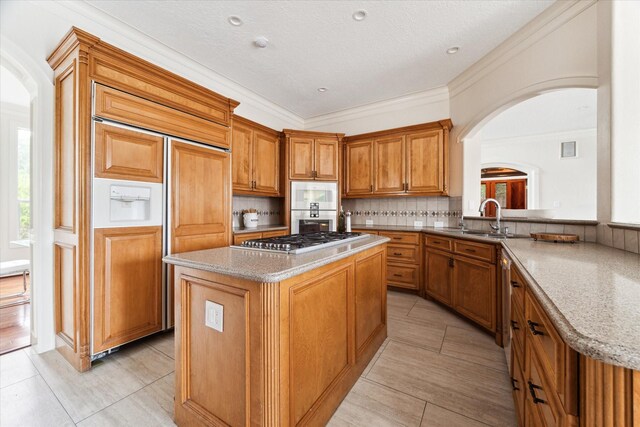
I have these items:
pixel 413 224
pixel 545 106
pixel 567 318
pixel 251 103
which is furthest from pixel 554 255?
A: pixel 545 106

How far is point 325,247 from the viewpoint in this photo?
1.71 meters

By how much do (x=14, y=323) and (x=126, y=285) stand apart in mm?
1699

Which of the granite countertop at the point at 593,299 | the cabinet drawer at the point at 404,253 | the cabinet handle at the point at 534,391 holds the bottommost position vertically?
the cabinet handle at the point at 534,391

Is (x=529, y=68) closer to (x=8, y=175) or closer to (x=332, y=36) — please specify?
A: (x=332, y=36)

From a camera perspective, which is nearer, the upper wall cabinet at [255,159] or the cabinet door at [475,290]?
the cabinet door at [475,290]

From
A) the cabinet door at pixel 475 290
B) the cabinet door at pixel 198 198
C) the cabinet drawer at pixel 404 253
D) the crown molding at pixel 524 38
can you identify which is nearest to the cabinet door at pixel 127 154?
the cabinet door at pixel 198 198

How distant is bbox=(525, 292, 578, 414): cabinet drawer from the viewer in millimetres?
647

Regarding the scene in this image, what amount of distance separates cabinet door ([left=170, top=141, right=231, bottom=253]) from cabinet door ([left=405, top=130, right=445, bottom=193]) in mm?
2557

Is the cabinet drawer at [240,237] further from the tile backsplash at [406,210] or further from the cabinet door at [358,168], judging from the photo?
the tile backsplash at [406,210]

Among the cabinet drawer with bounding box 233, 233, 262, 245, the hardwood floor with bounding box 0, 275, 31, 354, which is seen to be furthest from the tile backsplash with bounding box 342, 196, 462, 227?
the hardwood floor with bounding box 0, 275, 31, 354

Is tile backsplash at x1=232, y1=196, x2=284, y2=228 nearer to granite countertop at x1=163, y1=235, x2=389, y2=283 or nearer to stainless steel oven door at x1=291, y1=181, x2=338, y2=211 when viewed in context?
stainless steel oven door at x1=291, y1=181, x2=338, y2=211

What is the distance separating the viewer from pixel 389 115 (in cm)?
428

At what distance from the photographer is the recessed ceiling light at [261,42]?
8.81 ft

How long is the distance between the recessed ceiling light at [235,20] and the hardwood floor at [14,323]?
11.0 feet
